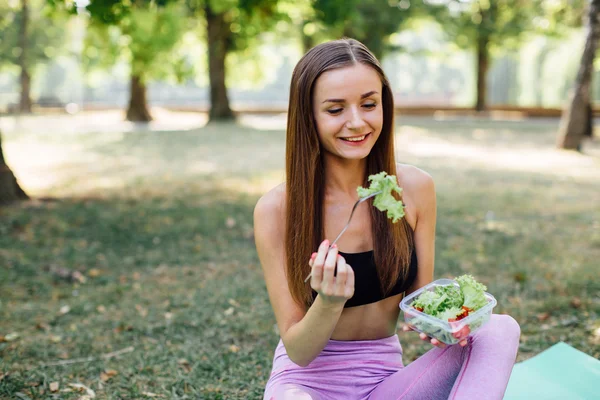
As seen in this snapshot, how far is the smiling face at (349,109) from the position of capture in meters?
2.34

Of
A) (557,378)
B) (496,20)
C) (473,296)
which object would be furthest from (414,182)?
(496,20)

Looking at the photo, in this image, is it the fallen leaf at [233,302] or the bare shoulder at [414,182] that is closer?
the bare shoulder at [414,182]

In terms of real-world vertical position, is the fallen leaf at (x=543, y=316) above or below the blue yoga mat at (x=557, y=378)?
below

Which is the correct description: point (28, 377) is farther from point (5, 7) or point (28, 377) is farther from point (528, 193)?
point (5, 7)

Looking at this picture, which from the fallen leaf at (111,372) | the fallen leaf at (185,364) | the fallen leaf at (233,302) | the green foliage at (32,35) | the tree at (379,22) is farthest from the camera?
the green foliage at (32,35)

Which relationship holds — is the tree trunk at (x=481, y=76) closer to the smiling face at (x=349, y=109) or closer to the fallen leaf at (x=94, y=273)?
the fallen leaf at (x=94, y=273)

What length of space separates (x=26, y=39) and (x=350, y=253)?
31946 millimetres

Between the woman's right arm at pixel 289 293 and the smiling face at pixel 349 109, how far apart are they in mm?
373

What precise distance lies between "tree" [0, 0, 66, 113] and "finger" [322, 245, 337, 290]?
2982 cm

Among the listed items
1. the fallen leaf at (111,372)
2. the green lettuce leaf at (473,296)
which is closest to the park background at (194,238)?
the fallen leaf at (111,372)

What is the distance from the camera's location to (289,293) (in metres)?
2.42

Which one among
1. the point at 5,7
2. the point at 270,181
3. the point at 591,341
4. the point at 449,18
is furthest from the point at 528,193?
the point at 5,7

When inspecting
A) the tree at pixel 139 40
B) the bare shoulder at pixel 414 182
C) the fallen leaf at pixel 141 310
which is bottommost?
the fallen leaf at pixel 141 310

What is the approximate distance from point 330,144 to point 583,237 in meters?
5.09
